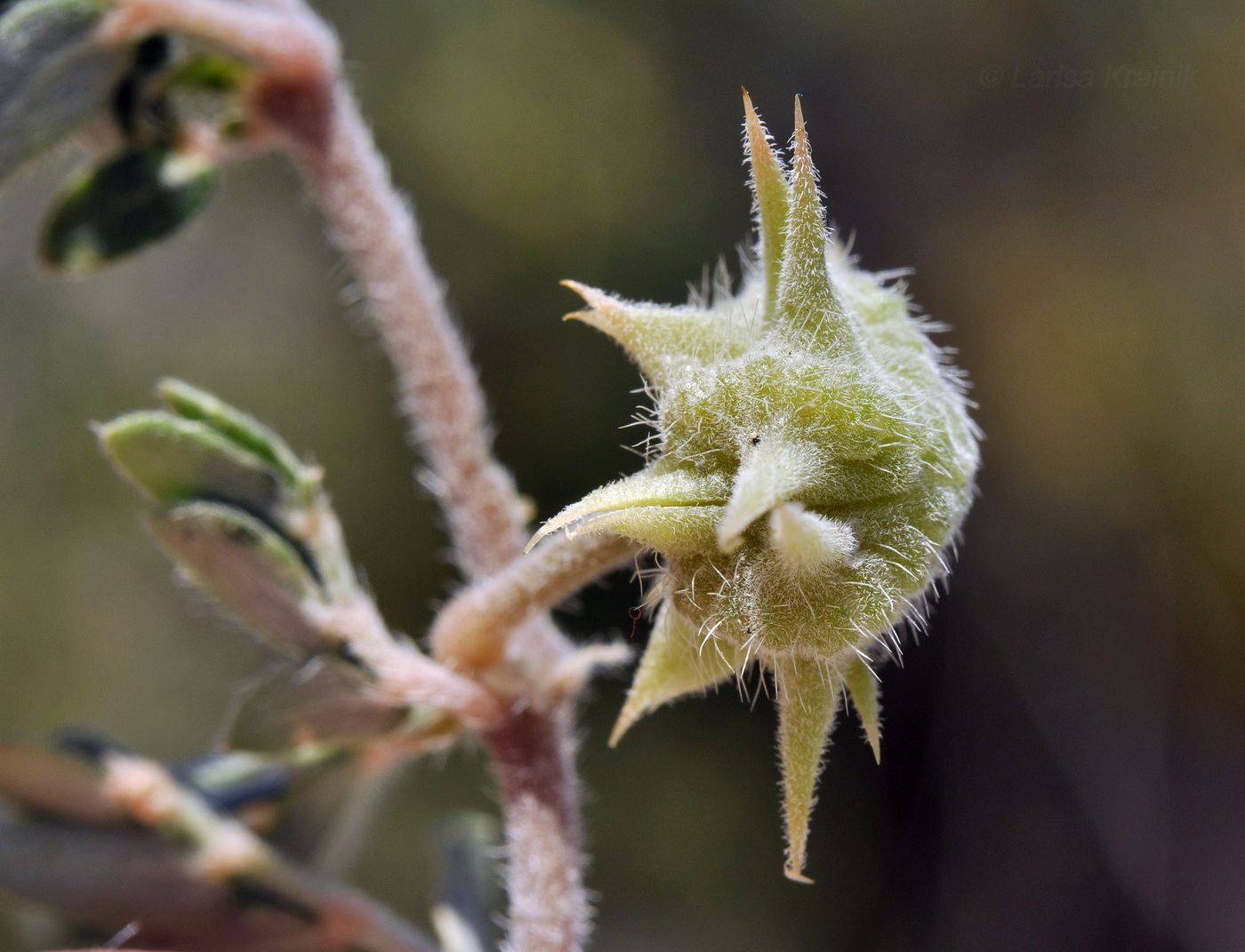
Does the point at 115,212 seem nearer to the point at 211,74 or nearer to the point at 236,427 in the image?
the point at 211,74

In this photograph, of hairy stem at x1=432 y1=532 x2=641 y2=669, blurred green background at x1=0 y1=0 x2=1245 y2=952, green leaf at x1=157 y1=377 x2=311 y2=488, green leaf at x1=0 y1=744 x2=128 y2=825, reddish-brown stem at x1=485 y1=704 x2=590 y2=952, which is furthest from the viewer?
blurred green background at x1=0 y1=0 x2=1245 y2=952

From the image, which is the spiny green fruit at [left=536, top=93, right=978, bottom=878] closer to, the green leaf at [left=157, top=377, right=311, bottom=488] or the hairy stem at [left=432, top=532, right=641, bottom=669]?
the hairy stem at [left=432, top=532, right=641, bottom=669]

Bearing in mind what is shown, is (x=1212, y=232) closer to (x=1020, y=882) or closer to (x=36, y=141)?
(x=1020, y=882)

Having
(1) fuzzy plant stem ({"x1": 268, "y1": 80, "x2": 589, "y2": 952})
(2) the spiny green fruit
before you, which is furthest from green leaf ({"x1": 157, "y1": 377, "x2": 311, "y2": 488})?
(2) the spiny green fruit

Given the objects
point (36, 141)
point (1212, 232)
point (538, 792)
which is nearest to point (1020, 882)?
point (1212, 232)

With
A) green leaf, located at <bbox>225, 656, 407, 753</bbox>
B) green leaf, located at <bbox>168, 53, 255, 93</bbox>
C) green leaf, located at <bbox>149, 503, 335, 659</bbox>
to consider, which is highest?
green leaf, located at <bbox>168, 53, 255, 93</bbox>

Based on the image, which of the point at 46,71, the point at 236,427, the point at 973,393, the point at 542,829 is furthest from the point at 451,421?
the point at 973,393

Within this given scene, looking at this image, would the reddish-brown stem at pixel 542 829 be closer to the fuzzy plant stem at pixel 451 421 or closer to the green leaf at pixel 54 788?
the fuzzy plant stem at pixel 451 421
